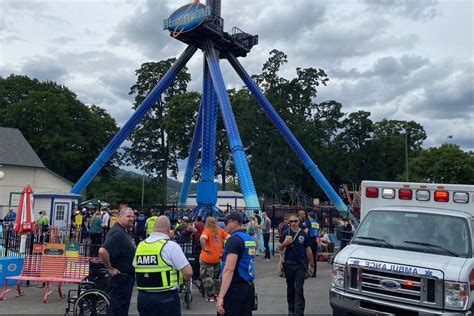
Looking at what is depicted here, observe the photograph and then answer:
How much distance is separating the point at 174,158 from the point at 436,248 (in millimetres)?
51479

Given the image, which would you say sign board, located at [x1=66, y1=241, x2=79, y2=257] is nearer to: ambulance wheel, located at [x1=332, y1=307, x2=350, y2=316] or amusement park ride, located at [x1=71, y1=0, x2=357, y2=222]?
ambulance wheel, located at [x1=332, y1=307, x2=350, y2=316]

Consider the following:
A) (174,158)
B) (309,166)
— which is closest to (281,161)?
(174,158)

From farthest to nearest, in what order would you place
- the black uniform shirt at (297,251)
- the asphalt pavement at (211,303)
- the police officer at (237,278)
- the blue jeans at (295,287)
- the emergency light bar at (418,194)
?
the asphalt pavement at (211,303)
the emergency light bar at (418,194)
the black uniform shirt at (297,251)
the blue jeans at (295,287)
the police officer at (237,278)

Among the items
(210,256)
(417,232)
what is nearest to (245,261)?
(417,232)

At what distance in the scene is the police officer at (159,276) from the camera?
5051 millimetres

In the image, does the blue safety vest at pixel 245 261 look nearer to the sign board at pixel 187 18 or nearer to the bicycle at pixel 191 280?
the bicycle at pixel 191 280

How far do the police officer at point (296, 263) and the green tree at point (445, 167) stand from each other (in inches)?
2227

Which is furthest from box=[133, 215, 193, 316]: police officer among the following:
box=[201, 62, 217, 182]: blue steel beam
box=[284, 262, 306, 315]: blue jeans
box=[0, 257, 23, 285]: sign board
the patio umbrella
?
box=[201, 62, 217, 182]: blue steel beam

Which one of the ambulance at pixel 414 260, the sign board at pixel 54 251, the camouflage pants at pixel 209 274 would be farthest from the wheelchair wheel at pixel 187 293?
the ambulance at pixel 414 260

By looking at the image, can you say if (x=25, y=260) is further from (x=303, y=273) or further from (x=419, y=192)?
(x=419, y=192)

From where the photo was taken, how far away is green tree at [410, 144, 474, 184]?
59562mm

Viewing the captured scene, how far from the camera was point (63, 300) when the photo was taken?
9859mm

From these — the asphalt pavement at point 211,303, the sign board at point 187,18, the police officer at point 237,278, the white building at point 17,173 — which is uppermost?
the sign board at point 187,18

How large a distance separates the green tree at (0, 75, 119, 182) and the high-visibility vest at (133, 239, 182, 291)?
49334 millimetres
